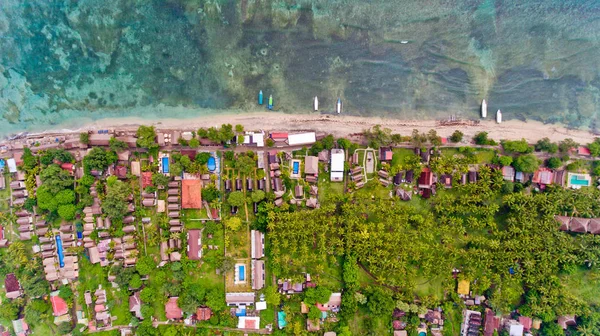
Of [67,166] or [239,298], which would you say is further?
[239,298]

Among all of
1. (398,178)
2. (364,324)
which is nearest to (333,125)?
(398,178)

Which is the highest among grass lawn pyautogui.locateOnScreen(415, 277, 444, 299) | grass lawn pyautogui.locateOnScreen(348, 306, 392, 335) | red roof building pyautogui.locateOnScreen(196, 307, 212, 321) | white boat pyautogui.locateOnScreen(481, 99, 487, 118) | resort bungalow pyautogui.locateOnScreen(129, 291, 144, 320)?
white boat pyautogui.locateOnScreen(481, 99, 487, 118)

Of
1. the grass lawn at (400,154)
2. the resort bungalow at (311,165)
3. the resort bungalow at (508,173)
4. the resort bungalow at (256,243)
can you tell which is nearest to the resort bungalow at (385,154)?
the grass lawn at (400,154)

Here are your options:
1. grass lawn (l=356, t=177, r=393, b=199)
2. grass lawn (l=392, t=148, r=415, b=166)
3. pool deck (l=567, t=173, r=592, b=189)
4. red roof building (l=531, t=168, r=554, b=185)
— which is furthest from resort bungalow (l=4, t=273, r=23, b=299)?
pool deck (l=567, t=173, r=592, b=189)

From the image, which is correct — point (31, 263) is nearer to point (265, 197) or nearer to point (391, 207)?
point (265, 197)

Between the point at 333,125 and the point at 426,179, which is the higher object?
the point at 333,125

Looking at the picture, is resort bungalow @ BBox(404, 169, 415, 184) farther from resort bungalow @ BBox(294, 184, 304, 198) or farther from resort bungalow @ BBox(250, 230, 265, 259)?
resort bungalow @ BBox(250, 230, 265, 259)

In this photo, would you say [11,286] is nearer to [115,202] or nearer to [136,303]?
[136,303]
